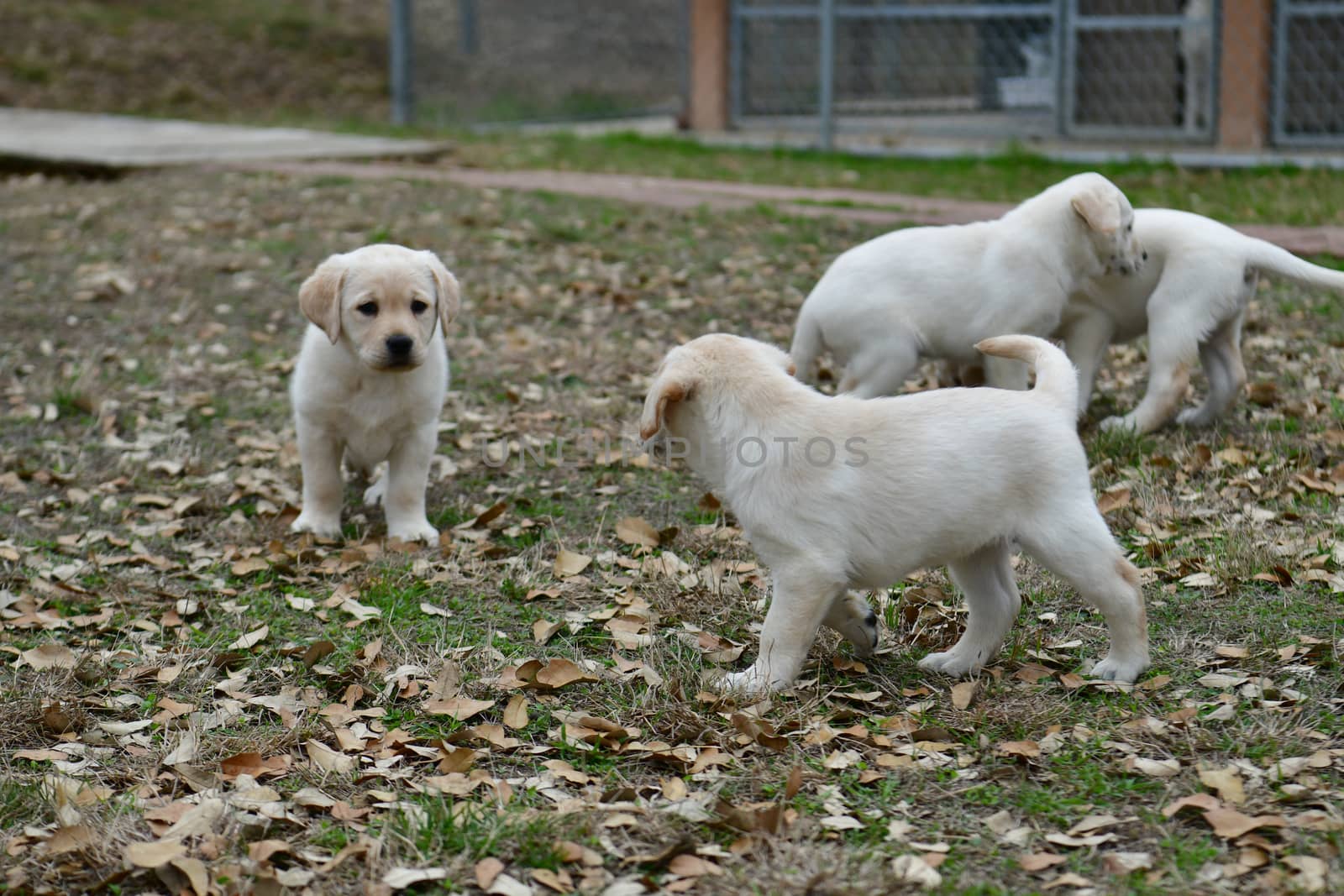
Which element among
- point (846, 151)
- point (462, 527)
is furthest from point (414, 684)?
point (846, 151)

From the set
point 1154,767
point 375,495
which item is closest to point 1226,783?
point 1154,767

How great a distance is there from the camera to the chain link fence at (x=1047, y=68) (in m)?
12.4

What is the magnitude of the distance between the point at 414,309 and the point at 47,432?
2452mm

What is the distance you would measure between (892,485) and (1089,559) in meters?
0.50

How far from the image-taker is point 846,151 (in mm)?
14000

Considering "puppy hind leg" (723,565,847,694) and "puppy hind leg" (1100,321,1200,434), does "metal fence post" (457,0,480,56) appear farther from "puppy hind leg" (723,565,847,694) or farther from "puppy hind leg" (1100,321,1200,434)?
"puppy hind leg" (723,565,847,694)


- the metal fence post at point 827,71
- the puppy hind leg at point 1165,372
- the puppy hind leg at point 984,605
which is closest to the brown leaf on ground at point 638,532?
the puppy hind leg at point 984,605

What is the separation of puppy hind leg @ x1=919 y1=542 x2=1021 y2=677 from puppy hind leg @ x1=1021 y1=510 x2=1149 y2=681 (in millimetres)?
232

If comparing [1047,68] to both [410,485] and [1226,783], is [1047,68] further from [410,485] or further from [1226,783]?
[1226,783]

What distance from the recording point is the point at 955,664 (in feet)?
12.7

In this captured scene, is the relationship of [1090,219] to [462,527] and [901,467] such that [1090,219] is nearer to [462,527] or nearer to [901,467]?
[901,467]

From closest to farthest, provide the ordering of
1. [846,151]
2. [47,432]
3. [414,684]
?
[414,684]
[47,432]
[846,151]

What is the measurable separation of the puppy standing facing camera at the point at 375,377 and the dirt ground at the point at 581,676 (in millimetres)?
216

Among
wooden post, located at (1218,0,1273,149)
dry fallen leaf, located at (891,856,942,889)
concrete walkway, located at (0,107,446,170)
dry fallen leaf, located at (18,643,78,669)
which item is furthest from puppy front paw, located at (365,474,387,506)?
wooden post, located at (1218,0,1273,149)
